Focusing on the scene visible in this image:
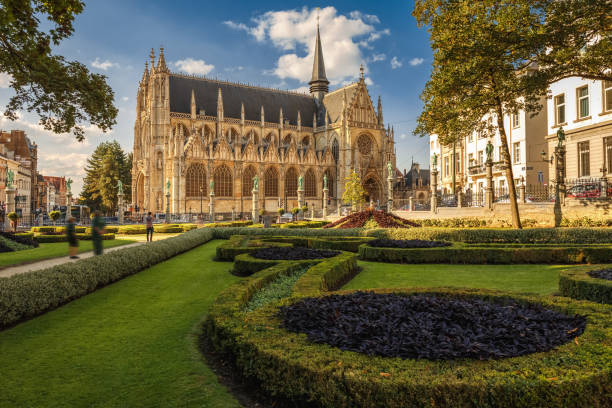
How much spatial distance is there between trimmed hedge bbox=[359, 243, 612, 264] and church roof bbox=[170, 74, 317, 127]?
51119 mm

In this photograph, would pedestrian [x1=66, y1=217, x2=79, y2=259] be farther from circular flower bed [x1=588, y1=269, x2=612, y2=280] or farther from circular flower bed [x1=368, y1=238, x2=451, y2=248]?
circular flower bed [x1=588, y1=269, x2=612, y2=280]

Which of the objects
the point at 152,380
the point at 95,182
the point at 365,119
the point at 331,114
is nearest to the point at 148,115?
the point at 95,182

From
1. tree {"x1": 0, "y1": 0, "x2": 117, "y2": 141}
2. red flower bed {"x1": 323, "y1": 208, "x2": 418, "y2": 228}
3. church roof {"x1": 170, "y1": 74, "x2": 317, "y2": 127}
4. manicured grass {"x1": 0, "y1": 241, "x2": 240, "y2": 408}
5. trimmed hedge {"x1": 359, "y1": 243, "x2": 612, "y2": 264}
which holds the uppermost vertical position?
church roof {"x1": 170, "y1": 74, "x2": 317, "y2": 127}

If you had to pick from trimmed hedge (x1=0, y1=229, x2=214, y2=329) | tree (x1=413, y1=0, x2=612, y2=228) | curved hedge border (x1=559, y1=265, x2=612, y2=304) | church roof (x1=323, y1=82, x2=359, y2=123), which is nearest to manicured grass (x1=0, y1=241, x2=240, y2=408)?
trimmed hedge (x1=0, y1=229, x2=214, y2=329)

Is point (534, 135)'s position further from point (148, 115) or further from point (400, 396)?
point (148, 115)

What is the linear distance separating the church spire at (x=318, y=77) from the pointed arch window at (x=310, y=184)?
1982 centimetres

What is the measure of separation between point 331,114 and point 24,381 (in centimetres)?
6700

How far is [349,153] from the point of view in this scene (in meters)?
63.6

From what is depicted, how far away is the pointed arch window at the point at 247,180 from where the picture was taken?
57.3 m

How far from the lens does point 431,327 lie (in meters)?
4.46

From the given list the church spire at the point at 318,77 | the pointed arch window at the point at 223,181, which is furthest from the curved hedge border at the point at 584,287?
the church spire at the point at 318,77

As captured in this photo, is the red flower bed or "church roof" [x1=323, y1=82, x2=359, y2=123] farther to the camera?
"church roof" [x1=323, y1=82, x2=359, y2=123]

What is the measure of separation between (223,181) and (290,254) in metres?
45.5

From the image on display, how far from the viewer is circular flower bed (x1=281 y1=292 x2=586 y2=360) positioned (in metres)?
3.87
